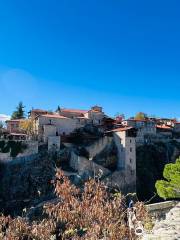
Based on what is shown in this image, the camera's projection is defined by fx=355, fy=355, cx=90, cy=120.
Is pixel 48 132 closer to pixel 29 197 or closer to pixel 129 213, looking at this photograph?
pixel 29 197

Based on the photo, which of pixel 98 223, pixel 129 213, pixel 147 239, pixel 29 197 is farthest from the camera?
pixel 29 197

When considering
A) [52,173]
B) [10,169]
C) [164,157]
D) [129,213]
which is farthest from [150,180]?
[129,213]

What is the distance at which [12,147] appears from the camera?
173 feet

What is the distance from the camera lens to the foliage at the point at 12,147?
172ft

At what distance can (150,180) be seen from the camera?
55.6 m

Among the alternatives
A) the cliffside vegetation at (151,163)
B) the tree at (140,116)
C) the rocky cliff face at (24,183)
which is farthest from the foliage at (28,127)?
the tree at (140,116)

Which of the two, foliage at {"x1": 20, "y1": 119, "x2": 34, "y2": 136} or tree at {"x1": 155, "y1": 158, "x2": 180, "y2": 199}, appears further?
foliage at {"x1": 20, "y1": 119, "x2": 34, "y2": 136}

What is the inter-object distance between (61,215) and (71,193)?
55 cm

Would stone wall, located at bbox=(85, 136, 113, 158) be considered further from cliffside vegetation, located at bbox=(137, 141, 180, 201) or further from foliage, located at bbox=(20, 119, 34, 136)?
foliage, located at bbox=(20, 119, 34, 136)

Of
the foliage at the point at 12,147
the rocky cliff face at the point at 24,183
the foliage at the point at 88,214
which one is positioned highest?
the foliage at the point at 12,147

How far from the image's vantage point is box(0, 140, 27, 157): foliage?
5243cm

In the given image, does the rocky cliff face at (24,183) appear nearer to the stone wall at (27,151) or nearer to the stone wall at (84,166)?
the stone wall at (27,151)

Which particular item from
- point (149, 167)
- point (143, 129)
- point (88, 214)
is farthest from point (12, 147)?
point (88, 214)

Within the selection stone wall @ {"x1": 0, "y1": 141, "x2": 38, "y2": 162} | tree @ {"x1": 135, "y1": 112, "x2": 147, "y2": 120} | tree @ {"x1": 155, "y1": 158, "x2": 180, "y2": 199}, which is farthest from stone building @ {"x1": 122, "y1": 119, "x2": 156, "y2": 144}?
tree @ {"x1": 155, "y1": 158, "x2": 180, "y2": 199}
